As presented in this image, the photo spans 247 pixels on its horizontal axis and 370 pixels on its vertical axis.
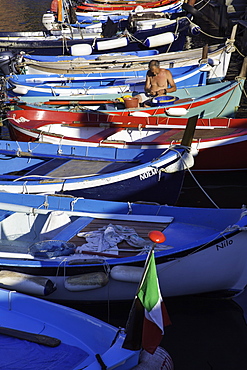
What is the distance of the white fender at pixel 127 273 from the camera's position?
21.5ft

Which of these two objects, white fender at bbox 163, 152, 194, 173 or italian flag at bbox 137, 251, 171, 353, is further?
white fender at bbox 163, 152, 194, 173

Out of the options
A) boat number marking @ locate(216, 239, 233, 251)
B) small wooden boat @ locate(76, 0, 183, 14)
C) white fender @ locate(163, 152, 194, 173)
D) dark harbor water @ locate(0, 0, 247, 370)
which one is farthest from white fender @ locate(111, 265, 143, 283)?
small wooden boat @ locate(76, 0, 183, 14)

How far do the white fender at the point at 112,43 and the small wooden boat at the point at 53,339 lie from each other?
627 inches

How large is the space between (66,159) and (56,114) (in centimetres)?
277

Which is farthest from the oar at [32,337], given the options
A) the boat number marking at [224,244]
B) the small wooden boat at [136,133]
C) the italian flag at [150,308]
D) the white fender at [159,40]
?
the white fender at [159,40]

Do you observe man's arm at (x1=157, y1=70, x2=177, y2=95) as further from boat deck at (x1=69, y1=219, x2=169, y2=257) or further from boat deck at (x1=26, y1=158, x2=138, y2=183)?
boat deck at (x1=69, y1=219, x2=169, y2=257)

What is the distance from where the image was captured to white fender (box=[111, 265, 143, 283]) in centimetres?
654

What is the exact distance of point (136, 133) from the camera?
38.2 feet

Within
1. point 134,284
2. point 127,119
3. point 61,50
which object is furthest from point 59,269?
point 61,50

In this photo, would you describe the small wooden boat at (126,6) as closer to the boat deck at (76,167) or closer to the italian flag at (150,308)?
the boat deck at (76,167)

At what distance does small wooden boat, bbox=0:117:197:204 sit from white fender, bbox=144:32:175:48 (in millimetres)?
11288

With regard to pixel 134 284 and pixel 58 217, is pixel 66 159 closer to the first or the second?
pixel 58 217

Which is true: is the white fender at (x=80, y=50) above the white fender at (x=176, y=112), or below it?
below

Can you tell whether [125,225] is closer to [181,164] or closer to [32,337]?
[181,164]
